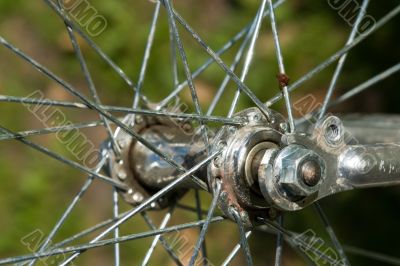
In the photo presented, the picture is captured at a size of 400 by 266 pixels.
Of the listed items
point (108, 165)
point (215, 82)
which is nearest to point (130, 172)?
point (108, 165)

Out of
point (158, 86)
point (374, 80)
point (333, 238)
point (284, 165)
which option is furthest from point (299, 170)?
point (158, 86)

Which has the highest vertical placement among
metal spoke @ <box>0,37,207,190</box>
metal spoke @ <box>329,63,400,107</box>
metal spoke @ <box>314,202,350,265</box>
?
metal spoke @ <box>329,63,400,107</box>

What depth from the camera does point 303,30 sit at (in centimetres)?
184

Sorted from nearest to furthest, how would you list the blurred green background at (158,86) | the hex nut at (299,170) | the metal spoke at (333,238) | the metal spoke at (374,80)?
the hex nut at (299,170) → the metal spoke at (333,238) → the metal spoke at (374,80) → the blurred green background at (158,86)

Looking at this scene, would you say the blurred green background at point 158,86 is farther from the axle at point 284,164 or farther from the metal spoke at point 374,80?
the axle at point 284,164

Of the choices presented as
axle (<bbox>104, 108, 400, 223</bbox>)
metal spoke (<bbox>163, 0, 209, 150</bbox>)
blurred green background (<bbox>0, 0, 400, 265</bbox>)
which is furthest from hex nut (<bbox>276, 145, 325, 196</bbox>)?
blurred green background (<bbox>0, 0, 400, 265</bbox>)

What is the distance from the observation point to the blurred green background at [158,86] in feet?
5.38

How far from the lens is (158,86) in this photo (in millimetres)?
1729

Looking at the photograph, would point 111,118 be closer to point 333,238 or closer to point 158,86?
point 333,238

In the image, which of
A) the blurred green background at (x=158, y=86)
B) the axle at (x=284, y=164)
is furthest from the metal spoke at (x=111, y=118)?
the blurred green background at (x=158, y=86)

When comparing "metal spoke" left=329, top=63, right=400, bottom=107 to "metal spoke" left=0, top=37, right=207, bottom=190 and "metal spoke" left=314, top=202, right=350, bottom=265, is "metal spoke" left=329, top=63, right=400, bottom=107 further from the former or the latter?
"metal spoke" left=0, top=37, right=207, bottom=190

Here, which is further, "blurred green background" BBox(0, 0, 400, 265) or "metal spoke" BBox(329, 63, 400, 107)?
"blurred green background" BBox(0, 0, 400, 265)

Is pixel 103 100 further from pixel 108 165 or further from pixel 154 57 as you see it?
pixel 108 165

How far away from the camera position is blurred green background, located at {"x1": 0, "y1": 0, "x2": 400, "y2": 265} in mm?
1639
